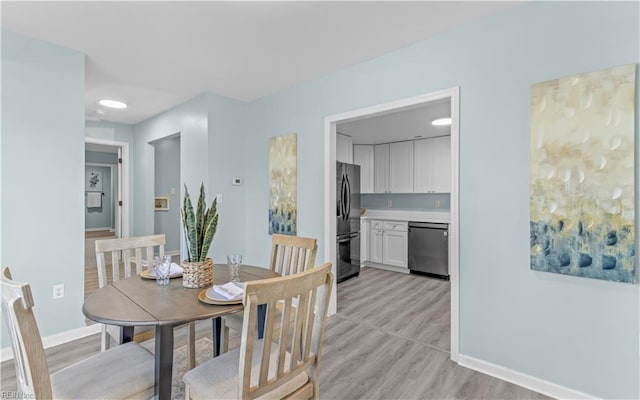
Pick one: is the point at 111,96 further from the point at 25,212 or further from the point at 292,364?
the point at 292,364

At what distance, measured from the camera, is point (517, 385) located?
80.7 inches

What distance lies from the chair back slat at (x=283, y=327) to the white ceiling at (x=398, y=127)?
9.42 ft

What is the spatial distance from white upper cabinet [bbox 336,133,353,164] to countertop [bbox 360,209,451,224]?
1116 mm

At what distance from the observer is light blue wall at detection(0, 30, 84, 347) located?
7.96 feet

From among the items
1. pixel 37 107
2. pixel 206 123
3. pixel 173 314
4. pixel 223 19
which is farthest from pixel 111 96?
pixel 173 314

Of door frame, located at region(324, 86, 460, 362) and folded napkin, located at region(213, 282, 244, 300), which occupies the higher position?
door frame, located at region(324, 86, 460, 362)

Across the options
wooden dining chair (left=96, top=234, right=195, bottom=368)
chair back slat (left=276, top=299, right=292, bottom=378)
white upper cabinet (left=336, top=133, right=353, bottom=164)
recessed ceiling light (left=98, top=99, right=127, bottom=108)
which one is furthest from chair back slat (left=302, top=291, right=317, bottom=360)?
recessed ceiling light (left=98, top=99, right=127, bottom=108)

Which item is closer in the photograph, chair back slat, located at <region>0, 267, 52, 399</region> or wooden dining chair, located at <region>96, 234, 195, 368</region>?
chair back slat, located at <region>0, 267, 52, 399</region>

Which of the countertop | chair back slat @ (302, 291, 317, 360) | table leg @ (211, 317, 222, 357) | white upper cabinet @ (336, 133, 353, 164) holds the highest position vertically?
white upper cabinet @ (336, 133, 353, 164)

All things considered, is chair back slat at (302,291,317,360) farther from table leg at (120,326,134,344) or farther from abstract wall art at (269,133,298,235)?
abstract wall art at (269,133,298,235)

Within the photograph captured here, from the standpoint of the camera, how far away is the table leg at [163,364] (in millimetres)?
1308

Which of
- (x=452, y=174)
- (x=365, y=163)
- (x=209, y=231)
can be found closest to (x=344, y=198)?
(x=365, y=163)

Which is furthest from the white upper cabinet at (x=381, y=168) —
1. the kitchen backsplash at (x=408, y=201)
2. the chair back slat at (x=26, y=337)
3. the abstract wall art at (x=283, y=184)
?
the chair back slat at (x=26, y=337)

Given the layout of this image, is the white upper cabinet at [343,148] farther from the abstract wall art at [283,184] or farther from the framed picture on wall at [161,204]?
the framed picture on wall at [161,204]
